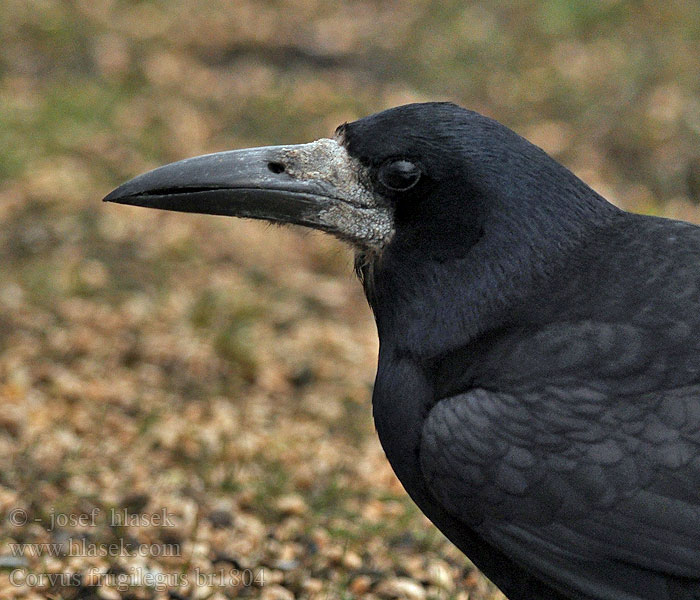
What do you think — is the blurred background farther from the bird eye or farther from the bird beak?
the bird eye

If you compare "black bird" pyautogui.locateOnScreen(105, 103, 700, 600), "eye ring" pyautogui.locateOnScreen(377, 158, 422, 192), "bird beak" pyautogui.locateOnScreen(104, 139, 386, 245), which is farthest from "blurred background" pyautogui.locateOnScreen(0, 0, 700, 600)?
"eye ring" pyautogui.locateOnScreen(377, 158, 422, 192)

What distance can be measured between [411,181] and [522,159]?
0.99 ft

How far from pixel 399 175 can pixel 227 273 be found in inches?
128

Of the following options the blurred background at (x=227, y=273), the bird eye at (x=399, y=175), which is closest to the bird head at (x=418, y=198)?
the bird eye at (x=399, y=175)

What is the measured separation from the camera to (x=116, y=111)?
7602 mm

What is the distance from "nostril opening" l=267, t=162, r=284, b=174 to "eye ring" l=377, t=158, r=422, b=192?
Answer: 30 centimetres

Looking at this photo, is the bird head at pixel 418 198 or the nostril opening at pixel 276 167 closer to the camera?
the bird head at pixel 418 198

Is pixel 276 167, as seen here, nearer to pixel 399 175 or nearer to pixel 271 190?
pixel 271 190

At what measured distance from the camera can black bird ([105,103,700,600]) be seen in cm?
275

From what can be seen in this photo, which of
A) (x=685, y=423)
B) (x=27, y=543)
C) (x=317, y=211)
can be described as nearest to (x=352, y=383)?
(x=27, y=543)

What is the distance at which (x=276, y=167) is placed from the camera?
3.24 m

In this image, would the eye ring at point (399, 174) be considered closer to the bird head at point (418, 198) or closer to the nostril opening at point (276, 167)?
the bird head at point (418, 198)

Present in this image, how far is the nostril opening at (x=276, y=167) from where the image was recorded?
10.6 feet

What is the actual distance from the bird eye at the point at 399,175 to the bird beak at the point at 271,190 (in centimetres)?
9
